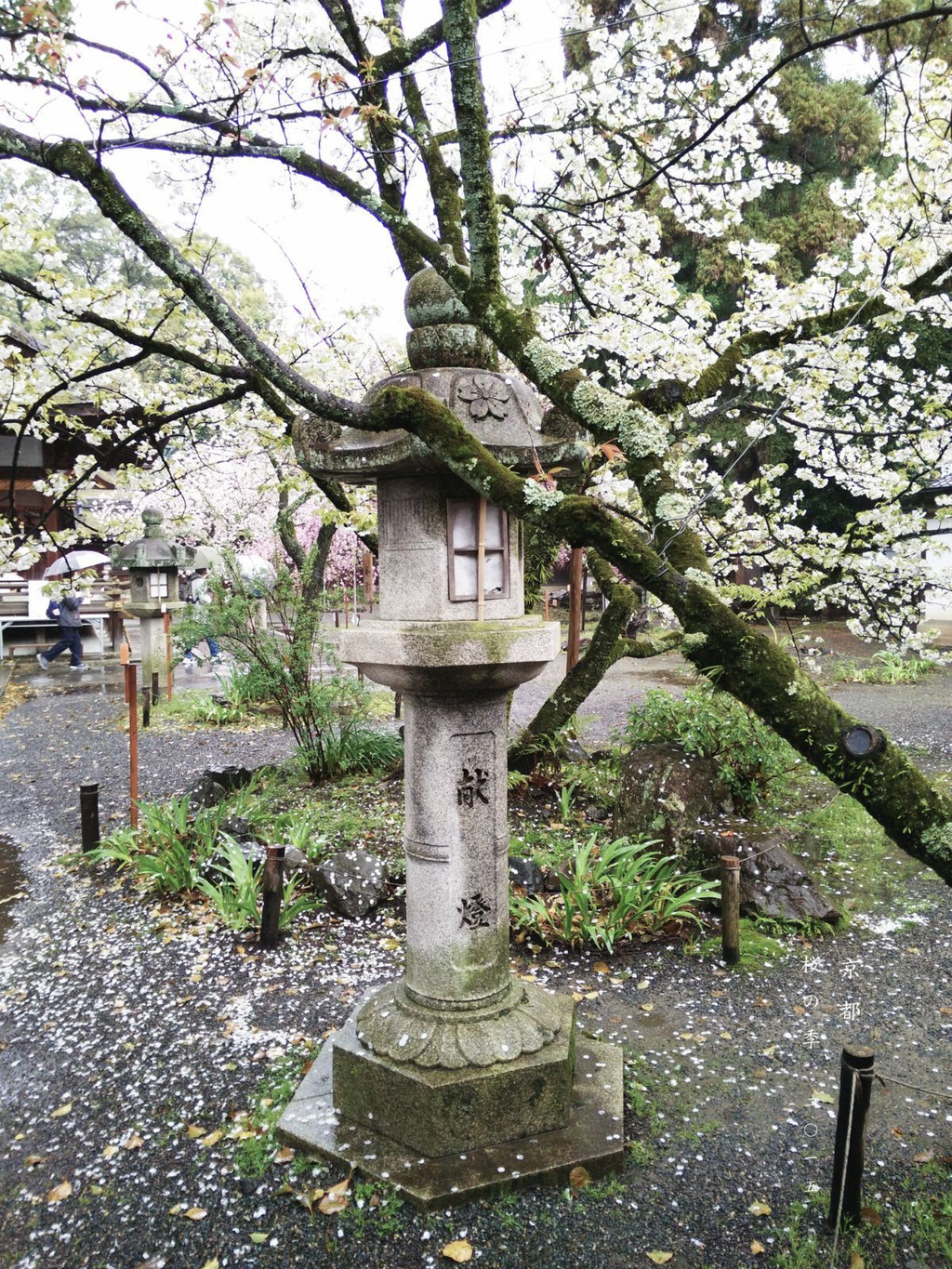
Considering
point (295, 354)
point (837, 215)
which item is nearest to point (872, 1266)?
point (295, 354)

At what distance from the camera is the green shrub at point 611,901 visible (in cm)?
486

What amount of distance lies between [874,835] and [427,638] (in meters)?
5.42

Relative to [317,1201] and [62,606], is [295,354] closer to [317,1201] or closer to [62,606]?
[317,1201]

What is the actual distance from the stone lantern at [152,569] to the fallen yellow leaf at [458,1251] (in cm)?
993

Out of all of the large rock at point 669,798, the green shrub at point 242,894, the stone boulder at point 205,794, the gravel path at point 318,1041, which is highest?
the large rock at point 669,798

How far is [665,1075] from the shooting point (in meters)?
3.63

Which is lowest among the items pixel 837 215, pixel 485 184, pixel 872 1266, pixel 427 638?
pixel 872 1266

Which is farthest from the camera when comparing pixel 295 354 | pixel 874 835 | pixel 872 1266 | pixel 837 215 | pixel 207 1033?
pixel 837 215

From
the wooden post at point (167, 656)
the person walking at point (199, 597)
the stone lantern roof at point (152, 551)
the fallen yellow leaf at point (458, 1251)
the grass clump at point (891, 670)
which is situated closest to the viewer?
the fallen yellow leaf at point (458, 1251)

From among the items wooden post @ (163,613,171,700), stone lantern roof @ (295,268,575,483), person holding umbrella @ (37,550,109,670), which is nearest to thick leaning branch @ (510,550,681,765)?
stone lantern roof @ (295,268,575,483)

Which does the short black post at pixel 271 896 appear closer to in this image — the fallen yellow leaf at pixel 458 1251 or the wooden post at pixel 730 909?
the fallen yellow leaf at pixel 458 1251

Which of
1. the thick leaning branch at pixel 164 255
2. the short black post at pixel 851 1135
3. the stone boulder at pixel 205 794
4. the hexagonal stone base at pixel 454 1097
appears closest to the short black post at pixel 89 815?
the stone boulder at pixel 205 794

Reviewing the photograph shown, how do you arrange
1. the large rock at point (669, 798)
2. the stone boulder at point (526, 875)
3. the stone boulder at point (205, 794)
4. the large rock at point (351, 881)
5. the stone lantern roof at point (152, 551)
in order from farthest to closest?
the stone lantern roof at point (152, 551)
the stone boulder at point (205, 794)
the large rock at point (669, 798)
the stone boulder at point (526, 875)
the large rock at point (351, 881)

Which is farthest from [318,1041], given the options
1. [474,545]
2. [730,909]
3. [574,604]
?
[574,604]
